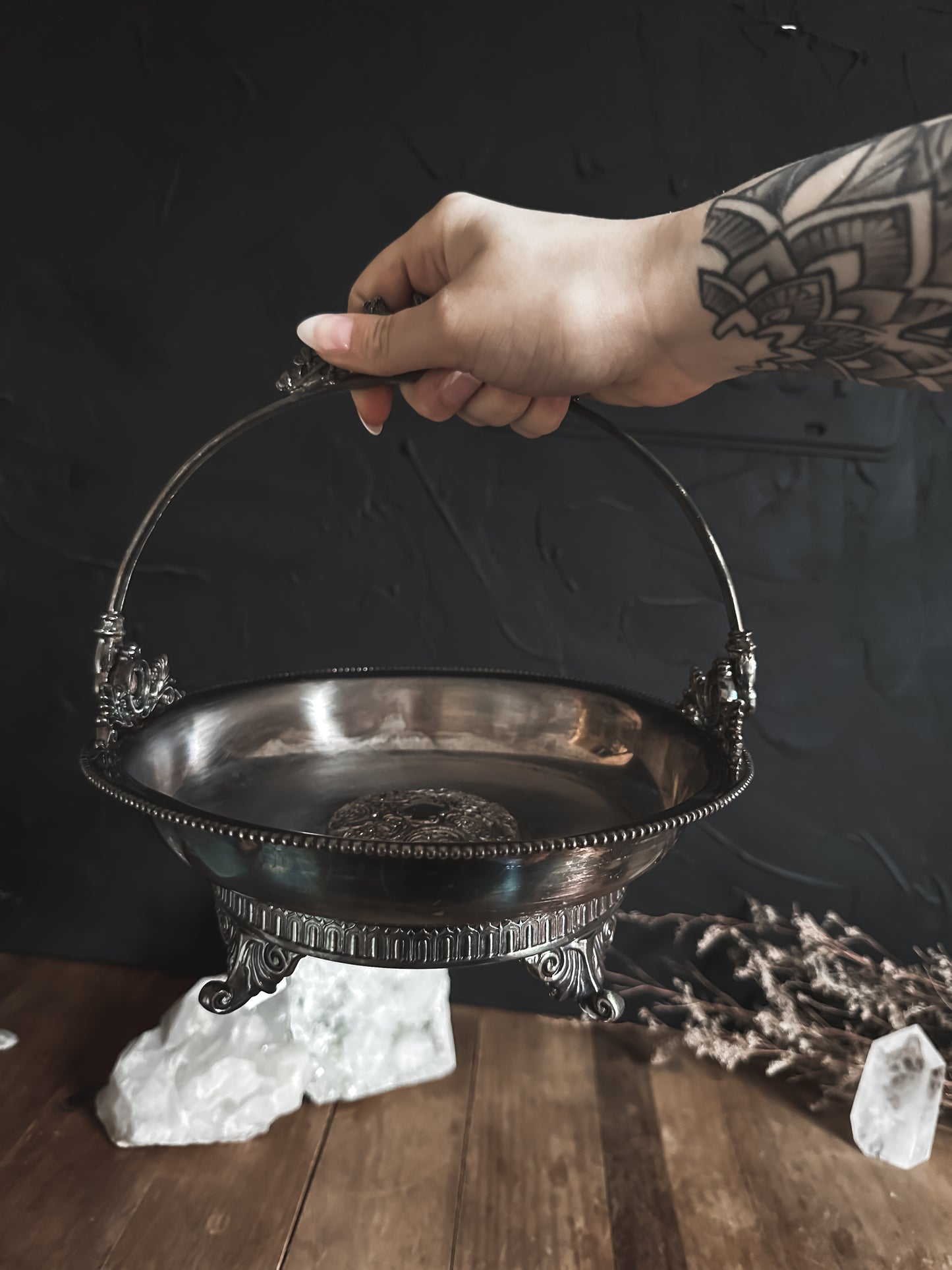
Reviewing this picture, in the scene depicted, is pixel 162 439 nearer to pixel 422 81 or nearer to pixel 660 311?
pixel 422 81

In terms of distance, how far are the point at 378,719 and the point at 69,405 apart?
3.11 ft

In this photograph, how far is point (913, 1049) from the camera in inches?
57.1

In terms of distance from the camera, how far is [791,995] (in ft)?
5.47

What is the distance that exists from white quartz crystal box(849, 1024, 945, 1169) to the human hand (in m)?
1.18

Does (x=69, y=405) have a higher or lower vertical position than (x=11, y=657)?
higher

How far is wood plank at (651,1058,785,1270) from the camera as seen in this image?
1.26m

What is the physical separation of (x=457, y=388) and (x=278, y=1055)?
115 centimetres

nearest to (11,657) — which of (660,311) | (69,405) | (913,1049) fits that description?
(69,405)

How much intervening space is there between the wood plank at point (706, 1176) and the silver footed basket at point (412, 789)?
1.96 ft

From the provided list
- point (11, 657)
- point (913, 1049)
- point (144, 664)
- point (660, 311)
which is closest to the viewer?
point (660, 311)

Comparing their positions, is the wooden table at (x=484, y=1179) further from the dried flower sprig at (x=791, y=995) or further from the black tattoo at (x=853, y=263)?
the black tattoo at (x=853, y=263)

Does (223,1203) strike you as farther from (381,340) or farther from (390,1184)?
(381,340)

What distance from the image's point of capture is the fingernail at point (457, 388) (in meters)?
0.96

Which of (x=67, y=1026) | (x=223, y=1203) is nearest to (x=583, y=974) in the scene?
(x=223, y=1203)
